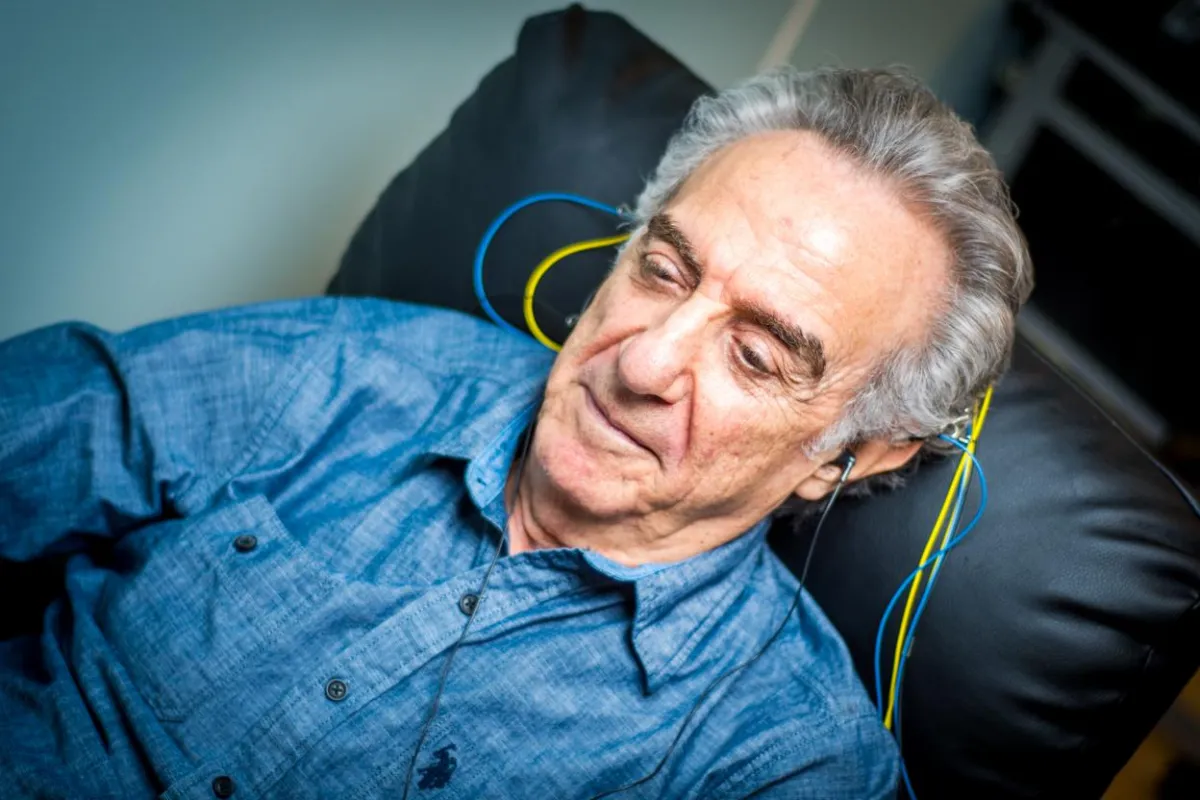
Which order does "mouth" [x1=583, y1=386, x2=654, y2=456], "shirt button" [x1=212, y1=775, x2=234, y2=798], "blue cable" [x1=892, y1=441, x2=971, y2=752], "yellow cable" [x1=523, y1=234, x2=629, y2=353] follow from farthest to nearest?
"yellow cable" [x1=523, y1=234, x2=629, y2=353] < "blue cable" [x1=892, y1=441, x2=971, y2=752] < "mouth" [x1=583, y1=386, x2=654, y2=456] < "shirt button" [x1=212, y1=775, x2=234, y2=798]

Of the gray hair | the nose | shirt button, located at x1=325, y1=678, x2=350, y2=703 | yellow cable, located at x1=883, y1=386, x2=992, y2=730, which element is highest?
the gray hair

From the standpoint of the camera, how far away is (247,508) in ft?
4.04

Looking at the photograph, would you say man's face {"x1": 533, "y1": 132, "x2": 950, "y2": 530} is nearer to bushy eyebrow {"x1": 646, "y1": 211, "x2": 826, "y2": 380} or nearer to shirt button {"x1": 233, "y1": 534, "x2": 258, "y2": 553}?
bushy eyebrow {"x1": 646, "y1": 211, "x2": 826, "y2": 380}

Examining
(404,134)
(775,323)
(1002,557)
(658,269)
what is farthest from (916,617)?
(404,134)

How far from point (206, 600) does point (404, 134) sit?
970 mm

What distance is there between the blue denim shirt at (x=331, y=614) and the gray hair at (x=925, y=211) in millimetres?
293

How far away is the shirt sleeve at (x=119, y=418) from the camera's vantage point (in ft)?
4.03

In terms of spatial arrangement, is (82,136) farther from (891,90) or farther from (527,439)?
(891,90)

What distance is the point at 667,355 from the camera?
1134mm

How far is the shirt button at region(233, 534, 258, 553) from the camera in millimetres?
1205

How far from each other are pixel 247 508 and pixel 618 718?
1.84 ft

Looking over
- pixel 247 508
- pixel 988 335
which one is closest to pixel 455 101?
pixel 247 508

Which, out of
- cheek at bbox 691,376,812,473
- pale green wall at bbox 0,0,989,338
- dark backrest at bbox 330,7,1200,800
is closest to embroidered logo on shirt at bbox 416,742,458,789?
cheek at bbox 691,376,812,473

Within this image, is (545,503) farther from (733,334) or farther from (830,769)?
(830,769)
